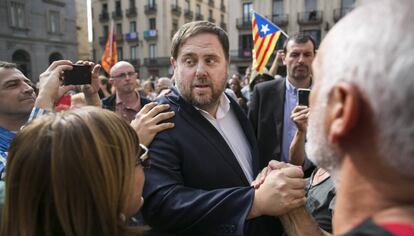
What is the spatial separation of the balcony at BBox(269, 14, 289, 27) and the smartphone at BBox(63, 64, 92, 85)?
2778 cm

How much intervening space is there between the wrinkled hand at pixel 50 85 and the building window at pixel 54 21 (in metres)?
24.1

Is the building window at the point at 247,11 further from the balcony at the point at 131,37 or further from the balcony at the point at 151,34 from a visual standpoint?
the balcony at the point at 131,37

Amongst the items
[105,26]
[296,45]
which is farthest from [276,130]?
[105,26]

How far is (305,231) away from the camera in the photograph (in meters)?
1.41

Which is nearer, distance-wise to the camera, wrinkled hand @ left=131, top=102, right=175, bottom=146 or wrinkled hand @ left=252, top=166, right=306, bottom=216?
wrinkled hand @ left=252, top=166, right=306, bottom=216

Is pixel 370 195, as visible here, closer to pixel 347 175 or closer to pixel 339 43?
pixel 347 175

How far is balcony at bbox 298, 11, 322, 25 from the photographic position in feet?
89.2

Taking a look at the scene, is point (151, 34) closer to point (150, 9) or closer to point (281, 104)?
point (150, 9)

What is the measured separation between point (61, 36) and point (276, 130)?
24661 millimetres

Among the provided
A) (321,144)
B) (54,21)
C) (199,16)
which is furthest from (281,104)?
(199,16)

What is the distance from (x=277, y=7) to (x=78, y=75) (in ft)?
94.0

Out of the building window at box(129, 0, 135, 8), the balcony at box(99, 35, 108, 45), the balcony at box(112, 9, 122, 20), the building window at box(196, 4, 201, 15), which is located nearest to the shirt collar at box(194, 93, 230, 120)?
the building window at box(129, 0, 135, 8)

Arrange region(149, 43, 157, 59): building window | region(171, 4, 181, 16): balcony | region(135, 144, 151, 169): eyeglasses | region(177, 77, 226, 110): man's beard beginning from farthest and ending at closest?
region(149, 43, 157, 59): building window, region(171, 4, 181, 16): balcony, region(177, 77, 226, 110): man's beard, region(135, 144, 151, 169): eyeglasses

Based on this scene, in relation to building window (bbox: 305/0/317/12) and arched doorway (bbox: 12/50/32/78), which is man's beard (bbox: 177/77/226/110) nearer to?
arched doorway (bbox: 12/50/32/78)
